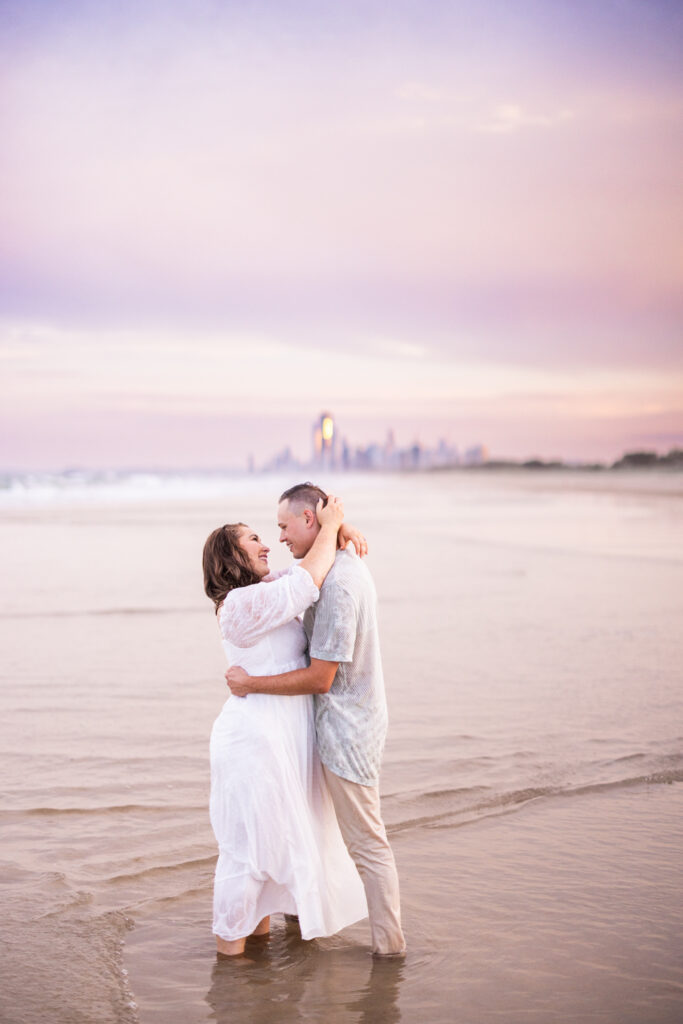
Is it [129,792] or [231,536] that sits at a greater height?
[231,536]

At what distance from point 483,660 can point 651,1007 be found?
622 cm

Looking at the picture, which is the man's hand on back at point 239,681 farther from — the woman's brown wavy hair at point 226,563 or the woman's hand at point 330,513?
the woman's hand at point 330,513

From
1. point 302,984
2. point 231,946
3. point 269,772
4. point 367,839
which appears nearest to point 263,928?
point 231,946

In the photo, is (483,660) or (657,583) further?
(657,583)

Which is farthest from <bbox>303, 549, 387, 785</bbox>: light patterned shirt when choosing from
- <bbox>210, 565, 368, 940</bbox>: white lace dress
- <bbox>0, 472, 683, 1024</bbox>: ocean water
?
<bbox>0, 472, 683, 1024</bbox>: ocean water

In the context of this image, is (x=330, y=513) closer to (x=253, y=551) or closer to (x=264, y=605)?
(x=253, y=551)

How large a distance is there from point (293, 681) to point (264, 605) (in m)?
0.33

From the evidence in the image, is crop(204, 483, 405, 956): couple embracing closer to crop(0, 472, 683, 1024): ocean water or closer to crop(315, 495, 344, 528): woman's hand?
crop(315, 495, 344, 528): woman's hand

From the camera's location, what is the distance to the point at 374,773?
426cm

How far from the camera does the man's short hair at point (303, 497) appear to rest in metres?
4.34

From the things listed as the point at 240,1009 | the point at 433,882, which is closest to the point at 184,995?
the point at 240,1009

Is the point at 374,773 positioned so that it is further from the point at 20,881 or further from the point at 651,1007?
the point at 20,881

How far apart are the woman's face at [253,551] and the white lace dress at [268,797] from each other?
0.06 meters

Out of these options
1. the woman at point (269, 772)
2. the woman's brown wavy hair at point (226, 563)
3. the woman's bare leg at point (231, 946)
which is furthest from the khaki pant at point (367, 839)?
the woman's brown wavy hair at point (226, 563)
